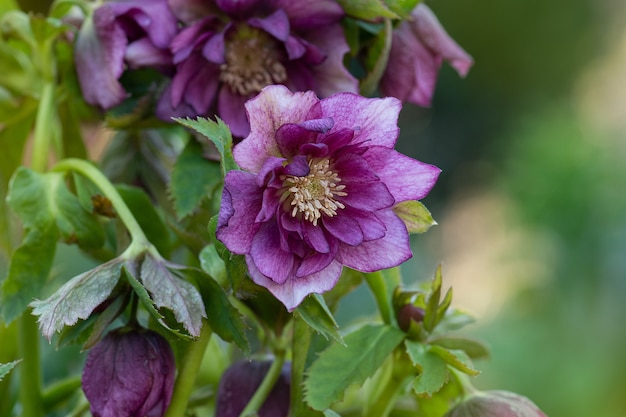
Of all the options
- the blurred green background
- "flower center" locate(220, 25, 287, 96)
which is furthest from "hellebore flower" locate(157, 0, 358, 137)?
the blurred green background

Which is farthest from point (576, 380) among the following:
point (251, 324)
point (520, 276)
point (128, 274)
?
point (128, 274)

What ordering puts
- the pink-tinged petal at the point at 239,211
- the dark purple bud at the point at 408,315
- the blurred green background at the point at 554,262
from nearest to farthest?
the pink-tinged petal at the point at 239,211
the dark purple bud at the point at 408,315
the blurred green background at the point at 554,262

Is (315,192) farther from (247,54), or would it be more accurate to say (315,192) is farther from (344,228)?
(247,54)

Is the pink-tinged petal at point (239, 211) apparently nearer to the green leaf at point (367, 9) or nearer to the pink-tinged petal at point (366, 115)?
the pink-tinged petal at point (366, 115)

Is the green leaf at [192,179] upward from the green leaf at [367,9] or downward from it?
downward

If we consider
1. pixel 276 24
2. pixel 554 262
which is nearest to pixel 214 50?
pixel 276 24

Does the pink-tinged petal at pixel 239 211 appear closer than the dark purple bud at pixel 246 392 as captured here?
Yes

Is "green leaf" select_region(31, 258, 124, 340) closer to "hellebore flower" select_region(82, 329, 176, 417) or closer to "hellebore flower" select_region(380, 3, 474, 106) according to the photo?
"hellebore flower" select_region(82, 329, 176, 417)

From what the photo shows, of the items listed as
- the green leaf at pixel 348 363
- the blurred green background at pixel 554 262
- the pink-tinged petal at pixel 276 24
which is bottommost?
the blurred green background at pixel 554 262

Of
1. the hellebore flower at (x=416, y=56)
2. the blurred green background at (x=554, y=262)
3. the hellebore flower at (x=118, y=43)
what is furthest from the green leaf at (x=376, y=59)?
the blurred green background at (x=554, y=262)
